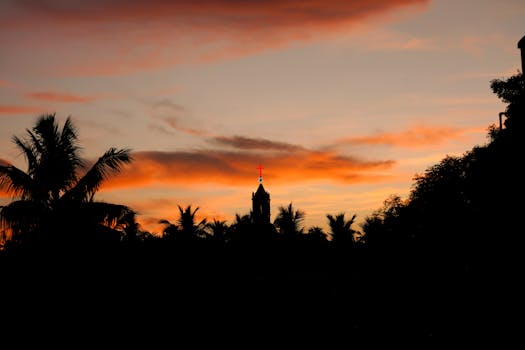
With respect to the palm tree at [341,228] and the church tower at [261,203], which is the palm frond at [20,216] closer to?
the palm tree at [341,228]

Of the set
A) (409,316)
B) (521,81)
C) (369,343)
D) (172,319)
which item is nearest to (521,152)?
(521,81)

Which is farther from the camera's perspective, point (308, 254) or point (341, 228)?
point (341, 228)

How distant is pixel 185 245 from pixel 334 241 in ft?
139

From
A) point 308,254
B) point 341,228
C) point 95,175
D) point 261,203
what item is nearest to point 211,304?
point 95,175

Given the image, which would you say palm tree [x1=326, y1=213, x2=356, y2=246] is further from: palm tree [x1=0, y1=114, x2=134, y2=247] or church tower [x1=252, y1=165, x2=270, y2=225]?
palm tree [x1=0, y1=114, x2=134, y2=247]

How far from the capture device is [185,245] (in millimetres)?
30672

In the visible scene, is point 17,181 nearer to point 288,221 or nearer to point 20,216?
point 20,216

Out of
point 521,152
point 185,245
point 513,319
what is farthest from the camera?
point 521,152

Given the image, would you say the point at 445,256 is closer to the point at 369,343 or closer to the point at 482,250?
the point at 482,250

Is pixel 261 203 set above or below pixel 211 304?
above

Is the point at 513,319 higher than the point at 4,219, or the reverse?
the point at 4,219

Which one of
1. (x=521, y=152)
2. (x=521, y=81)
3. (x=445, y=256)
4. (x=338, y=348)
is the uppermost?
(x=521, y=81)

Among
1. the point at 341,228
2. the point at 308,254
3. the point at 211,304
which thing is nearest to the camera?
the point at 211,304

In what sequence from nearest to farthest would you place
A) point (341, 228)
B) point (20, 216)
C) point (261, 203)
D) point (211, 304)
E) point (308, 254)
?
point (20, 216)
point (211, 304)
point (308, 254)
point (341, 228)
point (261, 203)
